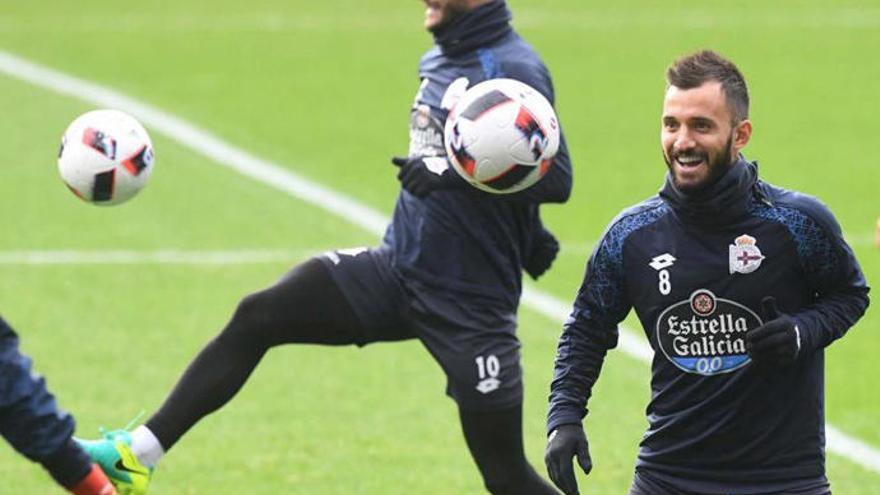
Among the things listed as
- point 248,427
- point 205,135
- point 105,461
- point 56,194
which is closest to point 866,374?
point 248,427

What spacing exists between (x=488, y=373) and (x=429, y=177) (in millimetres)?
823

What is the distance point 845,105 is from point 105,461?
1415 cm

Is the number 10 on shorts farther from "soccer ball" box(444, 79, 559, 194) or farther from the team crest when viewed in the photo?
the team crest

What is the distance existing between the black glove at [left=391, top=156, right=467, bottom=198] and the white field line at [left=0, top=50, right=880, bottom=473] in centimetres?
336

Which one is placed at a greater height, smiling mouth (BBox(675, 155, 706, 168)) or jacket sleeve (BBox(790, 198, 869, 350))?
smiling mouth (BBox(675, 155, 706, 168))

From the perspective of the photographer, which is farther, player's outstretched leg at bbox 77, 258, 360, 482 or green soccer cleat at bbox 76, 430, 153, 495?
player's outstretched leg at bbox 77, 258, 360, 482

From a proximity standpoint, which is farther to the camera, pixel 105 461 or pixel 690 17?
pixel 690 17

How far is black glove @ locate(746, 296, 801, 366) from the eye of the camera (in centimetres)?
646

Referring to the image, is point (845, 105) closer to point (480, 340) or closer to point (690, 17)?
Result: point (690, 17)

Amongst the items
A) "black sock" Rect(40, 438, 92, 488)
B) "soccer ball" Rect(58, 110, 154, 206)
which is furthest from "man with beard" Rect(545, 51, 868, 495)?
"soccer ball" Rect(58, 110, 154, 206)

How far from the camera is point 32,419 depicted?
6371 millimetres

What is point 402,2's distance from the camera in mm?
27109

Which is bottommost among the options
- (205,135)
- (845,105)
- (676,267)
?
(676,267)

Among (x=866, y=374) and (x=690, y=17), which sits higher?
(x=690, y=17)
